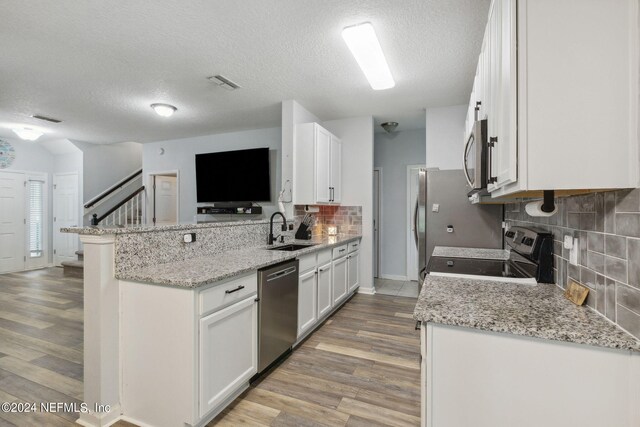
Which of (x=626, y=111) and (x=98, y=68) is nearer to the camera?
(x=626, y=111)

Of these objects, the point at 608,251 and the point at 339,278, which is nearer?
the point at 608,251

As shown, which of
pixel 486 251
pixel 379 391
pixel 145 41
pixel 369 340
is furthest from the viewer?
pixel 369 340

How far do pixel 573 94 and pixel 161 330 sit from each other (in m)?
2.05

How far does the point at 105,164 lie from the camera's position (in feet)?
22.2

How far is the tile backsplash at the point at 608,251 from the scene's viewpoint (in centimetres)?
93

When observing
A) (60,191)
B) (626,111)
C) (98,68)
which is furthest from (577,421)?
(60,191)

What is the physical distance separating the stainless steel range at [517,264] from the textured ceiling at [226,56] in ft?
5.04

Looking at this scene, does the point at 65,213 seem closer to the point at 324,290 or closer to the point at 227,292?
the point at 324,290

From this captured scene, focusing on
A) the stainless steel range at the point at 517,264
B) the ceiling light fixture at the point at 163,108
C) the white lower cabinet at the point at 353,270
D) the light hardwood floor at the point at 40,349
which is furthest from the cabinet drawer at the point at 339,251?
the ceiling light fixture at the point at 163,108

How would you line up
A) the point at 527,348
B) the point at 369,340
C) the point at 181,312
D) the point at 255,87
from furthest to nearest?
the point at 255,87
the point at 369,340
the point at 181,312
the point at 527,348

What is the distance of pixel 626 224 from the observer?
962 mm

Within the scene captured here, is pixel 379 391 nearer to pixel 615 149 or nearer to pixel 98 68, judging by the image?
pixel 615 149

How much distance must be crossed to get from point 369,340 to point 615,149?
2.40 metres

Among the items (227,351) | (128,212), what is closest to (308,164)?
(227,351)
